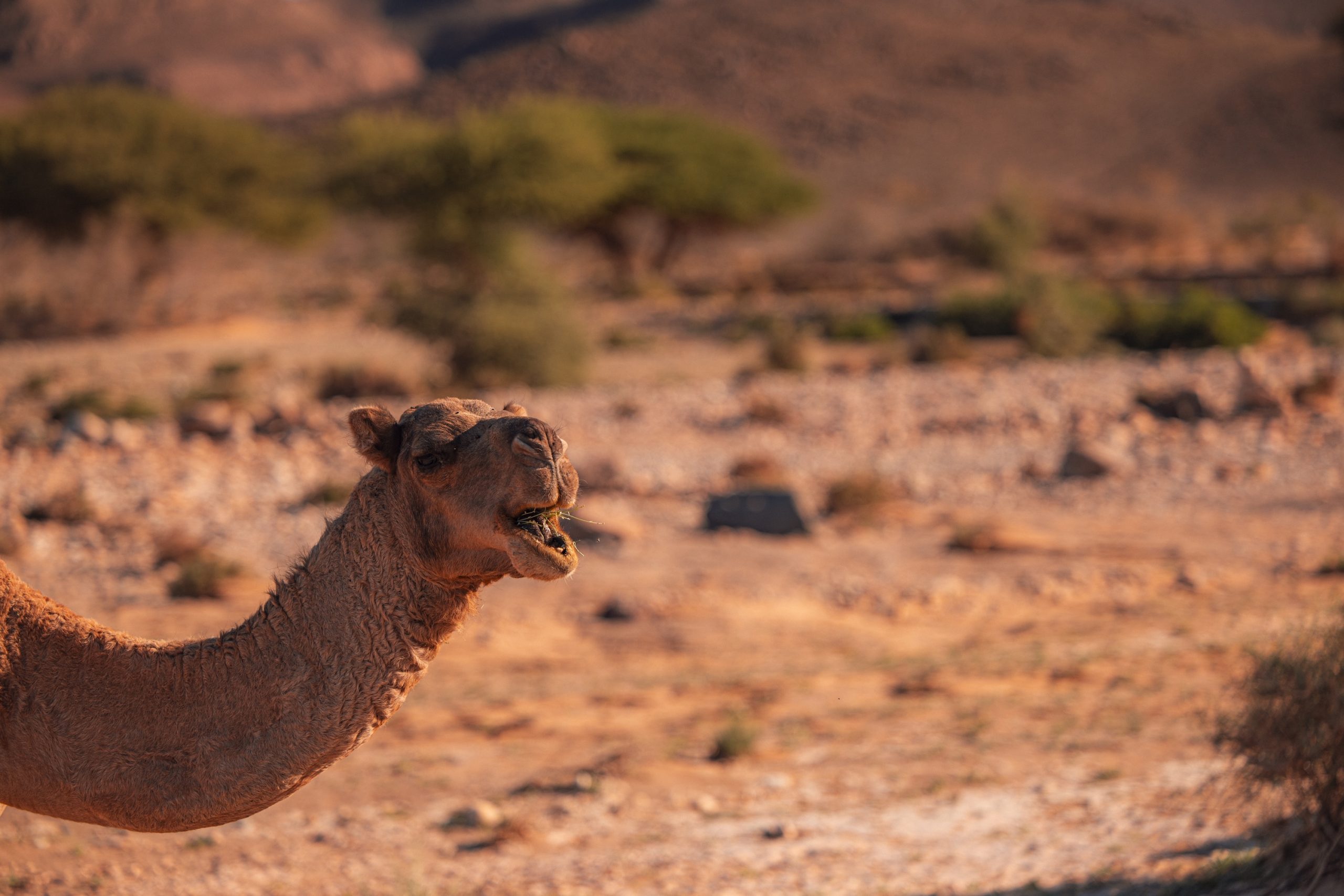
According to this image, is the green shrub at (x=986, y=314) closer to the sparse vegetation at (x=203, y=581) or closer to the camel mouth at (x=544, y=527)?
the sparse vegetation at (x=203, y=581)

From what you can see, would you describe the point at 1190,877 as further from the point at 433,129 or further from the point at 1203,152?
the point at 1203,152

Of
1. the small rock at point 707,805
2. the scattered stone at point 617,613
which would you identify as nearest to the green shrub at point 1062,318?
the scattered stone at point 617,613

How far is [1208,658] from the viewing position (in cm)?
883

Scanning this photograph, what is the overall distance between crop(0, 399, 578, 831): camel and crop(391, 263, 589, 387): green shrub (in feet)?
58.4

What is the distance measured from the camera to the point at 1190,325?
2470 centimetres

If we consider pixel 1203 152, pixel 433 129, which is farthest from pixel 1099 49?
pixel 433 129

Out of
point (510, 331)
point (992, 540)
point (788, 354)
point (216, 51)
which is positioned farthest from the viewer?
point (216, 51)

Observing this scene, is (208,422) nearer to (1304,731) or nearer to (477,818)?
(477,818)

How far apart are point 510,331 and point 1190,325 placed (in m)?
12.2

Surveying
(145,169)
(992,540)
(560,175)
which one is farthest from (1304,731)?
(145,169)

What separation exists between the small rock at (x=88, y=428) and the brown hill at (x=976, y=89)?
5170 cm

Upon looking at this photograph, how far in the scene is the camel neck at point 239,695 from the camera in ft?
11.5

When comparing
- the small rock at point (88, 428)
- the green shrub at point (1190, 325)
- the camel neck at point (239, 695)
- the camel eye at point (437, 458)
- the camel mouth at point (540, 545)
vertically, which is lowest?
the green shrub at point (1190, 325)

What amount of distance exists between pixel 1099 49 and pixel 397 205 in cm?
6194
